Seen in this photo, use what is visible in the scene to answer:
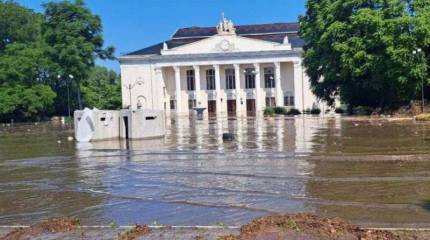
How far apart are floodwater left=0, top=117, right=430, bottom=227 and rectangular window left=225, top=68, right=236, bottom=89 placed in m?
81.1

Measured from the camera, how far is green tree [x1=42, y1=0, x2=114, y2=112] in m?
83.0

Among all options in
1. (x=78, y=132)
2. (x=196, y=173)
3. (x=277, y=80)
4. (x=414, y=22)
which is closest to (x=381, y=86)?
(x=414, y=22)

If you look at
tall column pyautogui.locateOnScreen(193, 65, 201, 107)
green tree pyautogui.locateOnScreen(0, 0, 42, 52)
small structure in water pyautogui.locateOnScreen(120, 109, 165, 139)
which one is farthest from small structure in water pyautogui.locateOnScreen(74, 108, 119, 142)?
tall column pyautogui.locateOnScreen(193, 65, 201, 107)

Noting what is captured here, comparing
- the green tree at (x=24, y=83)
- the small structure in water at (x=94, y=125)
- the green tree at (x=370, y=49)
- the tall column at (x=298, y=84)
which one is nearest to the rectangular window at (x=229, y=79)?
the tall column at (x=298, y=84)

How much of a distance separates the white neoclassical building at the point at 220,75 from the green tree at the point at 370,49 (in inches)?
1681

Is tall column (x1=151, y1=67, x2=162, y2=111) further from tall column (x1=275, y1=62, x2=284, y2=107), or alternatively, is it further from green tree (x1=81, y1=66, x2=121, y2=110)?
tall column (x1=275, y1=62, x2=284, y2=107)

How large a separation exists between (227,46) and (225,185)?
86685 mm

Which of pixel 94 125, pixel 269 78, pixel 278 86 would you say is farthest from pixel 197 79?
pixel 94 125

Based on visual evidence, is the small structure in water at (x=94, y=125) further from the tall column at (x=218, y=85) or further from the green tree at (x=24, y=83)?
the tall column at (x=218, y=85)

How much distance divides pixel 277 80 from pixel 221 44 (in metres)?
11.3

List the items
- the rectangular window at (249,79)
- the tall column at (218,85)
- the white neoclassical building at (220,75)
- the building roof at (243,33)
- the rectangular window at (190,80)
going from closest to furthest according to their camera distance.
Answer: the white neoclassical building at (220,75), the tall column at (218,85), the rectangular window at (249,79), the rectangular window at (190,80), the building roof at (243,33)

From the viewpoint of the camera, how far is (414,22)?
132 ft

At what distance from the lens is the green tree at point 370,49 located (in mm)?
40688

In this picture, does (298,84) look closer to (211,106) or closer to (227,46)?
(227,46)
